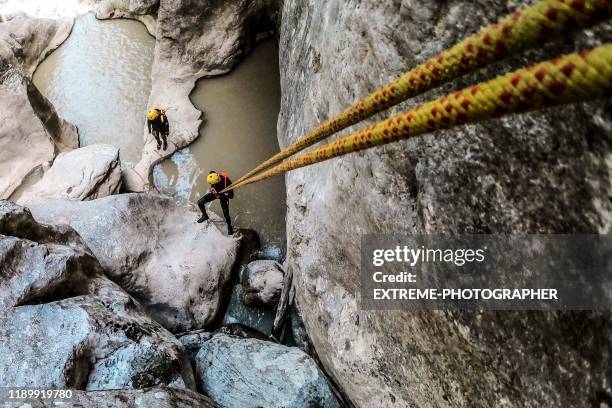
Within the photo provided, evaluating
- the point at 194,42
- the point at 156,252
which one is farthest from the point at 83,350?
the point at 194,42

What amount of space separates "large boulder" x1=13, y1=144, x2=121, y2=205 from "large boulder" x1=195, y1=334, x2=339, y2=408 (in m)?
5.28

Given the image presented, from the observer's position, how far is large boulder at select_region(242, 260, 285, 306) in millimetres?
6992

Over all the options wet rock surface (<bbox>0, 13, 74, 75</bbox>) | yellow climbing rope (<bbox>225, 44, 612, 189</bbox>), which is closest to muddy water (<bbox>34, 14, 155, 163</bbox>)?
wet rock surface (<bbox>0, 13, 74, 75</bbox>)

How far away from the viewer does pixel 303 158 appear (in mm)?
2383

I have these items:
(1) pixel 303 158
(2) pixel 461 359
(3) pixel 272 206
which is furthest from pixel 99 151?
(2) pixel 461 359

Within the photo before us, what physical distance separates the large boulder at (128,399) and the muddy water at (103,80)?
8.10 metres

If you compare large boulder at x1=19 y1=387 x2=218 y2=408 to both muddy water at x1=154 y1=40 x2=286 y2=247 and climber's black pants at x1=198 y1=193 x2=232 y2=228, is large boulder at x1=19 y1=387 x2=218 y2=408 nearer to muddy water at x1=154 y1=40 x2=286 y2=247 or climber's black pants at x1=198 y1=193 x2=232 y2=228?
climber's black pants at x1=198 y1=193 x2=232 y2=228

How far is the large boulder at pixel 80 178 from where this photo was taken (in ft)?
28.9


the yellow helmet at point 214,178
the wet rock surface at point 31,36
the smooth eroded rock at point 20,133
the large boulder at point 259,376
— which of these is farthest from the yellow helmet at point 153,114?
the wet rock surface at point 31,36

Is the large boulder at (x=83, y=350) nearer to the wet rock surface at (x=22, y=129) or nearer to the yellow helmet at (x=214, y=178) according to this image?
the yellow helmet at (x=214, y=178)

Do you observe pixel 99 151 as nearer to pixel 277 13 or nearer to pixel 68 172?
pixel 68 172

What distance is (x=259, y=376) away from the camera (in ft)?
16.1

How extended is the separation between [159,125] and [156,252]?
3914mm

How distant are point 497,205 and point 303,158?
109cm
